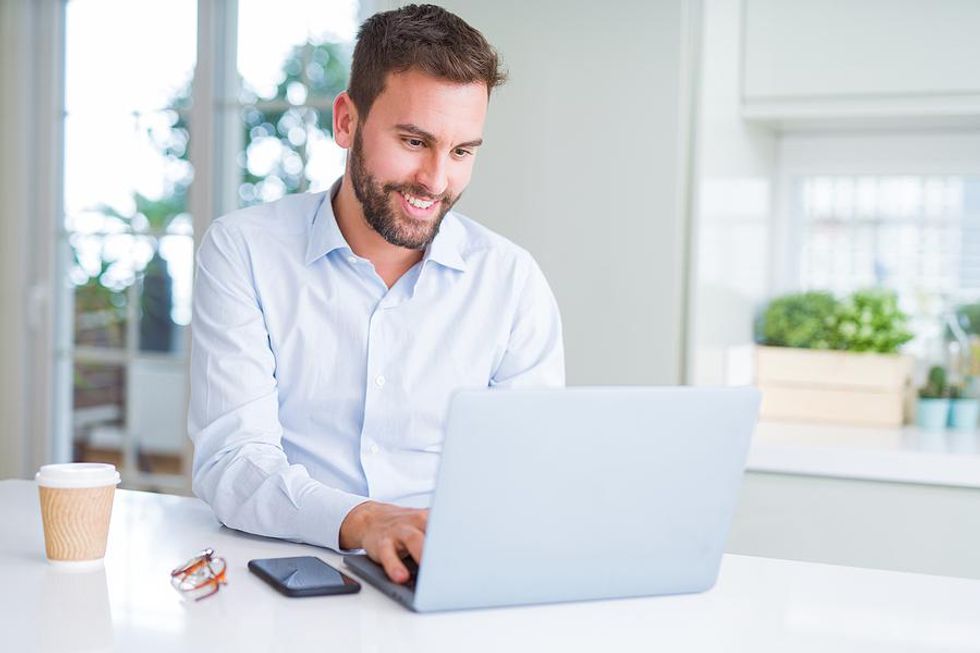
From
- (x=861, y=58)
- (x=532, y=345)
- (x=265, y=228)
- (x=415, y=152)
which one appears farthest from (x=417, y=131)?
(x=861, y=58)

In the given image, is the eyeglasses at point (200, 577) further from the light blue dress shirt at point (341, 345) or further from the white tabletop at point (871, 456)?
the white tabletop at point (871, 456)

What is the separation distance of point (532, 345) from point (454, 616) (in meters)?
0.83

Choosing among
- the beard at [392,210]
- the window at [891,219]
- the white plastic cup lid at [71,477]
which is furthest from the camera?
the window at [891,219]

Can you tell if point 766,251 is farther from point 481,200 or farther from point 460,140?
point 460,140

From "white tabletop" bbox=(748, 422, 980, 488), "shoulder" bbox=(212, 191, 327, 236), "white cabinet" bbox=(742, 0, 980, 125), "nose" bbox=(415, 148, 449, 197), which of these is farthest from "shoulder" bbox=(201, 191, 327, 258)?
"white cabinet" bbox=(742, 0, 980, 125)

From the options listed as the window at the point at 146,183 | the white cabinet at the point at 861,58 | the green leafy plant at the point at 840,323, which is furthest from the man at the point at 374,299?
the window at the point at 146,183

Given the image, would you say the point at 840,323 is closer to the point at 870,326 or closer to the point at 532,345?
the point at 870,326

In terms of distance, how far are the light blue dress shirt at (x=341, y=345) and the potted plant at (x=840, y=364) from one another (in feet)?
4.12

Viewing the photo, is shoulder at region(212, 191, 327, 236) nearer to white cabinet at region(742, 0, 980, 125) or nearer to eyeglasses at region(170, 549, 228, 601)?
eyeglasses at region(170, 549, 228, 601)

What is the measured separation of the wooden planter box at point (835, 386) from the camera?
115 inches

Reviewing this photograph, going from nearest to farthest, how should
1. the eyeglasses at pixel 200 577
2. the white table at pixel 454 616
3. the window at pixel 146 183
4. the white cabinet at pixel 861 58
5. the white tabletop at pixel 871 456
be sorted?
1. the white table at pixel 454 616
2. the eyeglasses at pixel 200 577
3. the white tabletop at pixel 871 456
4. the white cabinet at pixel 861 58
5. the window at pixel 146 183

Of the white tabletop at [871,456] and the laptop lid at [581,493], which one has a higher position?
the laptop lid at [581,493]

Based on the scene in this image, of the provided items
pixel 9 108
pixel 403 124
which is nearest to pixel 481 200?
pixel 403 124

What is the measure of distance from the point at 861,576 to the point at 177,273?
2.88 metres
